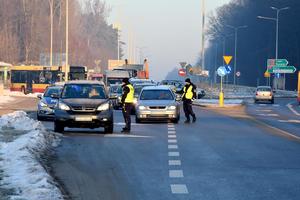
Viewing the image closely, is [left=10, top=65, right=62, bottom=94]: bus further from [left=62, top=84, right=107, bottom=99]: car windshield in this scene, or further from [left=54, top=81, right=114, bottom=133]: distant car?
[left=54, top=81, right=114, bottom=133]: distant car

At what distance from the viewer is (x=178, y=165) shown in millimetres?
15164

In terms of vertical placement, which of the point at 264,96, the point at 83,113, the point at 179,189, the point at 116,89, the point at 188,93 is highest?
the point at 188,93

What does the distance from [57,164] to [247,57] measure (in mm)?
130531

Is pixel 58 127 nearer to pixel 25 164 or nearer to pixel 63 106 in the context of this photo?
pixel 63 106

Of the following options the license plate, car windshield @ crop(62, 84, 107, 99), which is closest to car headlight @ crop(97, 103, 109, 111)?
the license plate

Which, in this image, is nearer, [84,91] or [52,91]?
[84,91]

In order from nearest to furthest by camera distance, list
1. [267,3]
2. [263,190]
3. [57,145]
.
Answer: [263,190] → [57,145] → [267,3]

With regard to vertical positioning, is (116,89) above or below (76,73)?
below

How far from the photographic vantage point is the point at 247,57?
5669 inches

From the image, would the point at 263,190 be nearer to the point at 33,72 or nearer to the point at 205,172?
the point at 205,172

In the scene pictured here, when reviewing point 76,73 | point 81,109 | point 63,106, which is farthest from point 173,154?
point 76,73

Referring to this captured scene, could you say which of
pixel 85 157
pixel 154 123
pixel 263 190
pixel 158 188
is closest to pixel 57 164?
pixel 85 157

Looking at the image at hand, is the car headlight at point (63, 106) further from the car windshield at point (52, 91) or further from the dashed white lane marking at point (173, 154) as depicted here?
the car windshield at point (52, 91)

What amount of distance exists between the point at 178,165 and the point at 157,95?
1624 cm
